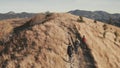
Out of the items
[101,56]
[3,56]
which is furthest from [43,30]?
[101,56]

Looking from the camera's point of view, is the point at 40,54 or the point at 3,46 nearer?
the point at 40,54

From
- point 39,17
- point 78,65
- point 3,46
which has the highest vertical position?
point 39,17

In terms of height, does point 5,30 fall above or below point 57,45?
above

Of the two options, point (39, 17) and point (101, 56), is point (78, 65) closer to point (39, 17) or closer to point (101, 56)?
point (101, 56)

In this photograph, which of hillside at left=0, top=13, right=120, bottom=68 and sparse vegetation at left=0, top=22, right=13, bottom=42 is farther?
sparse vegetation at left=0, top=22, right=13, bottom=42

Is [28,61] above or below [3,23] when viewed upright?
below

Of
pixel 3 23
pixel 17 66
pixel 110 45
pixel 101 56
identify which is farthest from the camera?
pixel 3 23

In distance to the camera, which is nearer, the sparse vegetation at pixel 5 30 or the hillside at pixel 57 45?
the hillside at pixel 57 45

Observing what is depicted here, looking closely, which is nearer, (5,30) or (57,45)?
(57,45)
